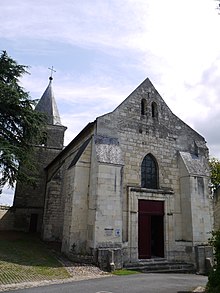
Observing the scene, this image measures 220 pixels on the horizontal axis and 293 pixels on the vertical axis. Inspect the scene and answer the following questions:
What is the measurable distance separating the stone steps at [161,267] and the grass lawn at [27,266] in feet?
11.0

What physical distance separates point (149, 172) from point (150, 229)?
3049mm

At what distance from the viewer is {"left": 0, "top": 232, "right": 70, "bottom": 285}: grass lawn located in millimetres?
8398

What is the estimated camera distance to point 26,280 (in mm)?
8203

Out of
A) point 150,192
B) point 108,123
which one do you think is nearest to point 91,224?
point 150,192

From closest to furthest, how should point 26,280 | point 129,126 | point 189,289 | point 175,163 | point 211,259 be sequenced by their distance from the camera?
point 189,289, point 26,280, point 211,259, point 129,126, point 175,163

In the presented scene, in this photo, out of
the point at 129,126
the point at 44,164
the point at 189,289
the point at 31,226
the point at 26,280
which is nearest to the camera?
the point at 189,289

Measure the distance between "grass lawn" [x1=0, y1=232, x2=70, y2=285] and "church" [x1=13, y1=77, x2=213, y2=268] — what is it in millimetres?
1267

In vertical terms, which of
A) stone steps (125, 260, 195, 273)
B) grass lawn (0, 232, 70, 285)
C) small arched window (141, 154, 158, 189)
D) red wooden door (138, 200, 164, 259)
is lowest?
stone steps (125, 260, 195, 273)

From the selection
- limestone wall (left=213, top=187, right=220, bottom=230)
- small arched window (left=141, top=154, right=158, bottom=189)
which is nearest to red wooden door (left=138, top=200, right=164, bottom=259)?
small arched window (left=141, top=154, right=158, bottom=189)

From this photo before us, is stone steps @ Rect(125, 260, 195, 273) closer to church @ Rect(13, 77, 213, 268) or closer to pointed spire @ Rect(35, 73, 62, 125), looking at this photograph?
church @ Rect(13, 77, 213, 268)

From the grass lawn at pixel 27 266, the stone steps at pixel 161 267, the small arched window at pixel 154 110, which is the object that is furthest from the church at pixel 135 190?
the grass lawn at pixel 27 266

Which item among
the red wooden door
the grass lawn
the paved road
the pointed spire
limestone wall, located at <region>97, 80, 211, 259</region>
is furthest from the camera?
the pointed spire

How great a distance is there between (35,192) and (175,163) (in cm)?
1333

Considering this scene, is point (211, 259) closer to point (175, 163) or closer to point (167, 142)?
point (175, 163)
